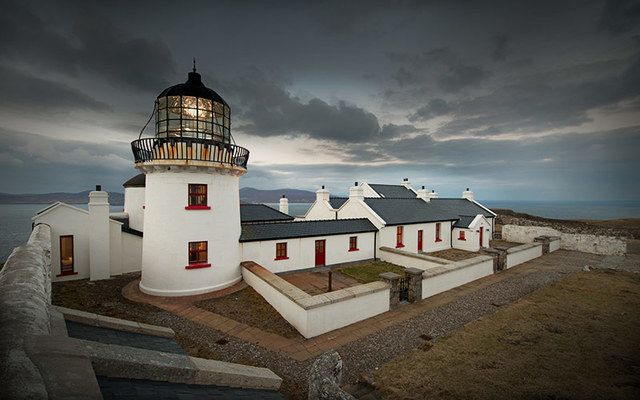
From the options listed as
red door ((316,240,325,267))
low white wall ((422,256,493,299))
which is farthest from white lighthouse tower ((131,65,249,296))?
low white wall ((422,256,493,299))

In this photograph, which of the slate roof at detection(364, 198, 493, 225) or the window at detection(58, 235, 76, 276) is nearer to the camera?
the window at detection(58, 235, 76, 276)

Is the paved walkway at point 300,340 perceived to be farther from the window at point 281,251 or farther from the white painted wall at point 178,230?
the window at point 281,251

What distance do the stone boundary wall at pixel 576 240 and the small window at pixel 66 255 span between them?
37974mm

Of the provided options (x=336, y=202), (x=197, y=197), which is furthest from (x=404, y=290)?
(x=336, y=202)

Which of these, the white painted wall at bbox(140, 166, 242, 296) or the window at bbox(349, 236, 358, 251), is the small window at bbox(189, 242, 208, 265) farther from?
the window at bbox(349, 236, 358, 251)

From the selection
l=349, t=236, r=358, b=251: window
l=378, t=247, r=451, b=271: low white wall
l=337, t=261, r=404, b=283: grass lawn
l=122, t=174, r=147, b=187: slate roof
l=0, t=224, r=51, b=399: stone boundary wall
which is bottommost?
l=337, t=261, r=404, b=283: grass lawn

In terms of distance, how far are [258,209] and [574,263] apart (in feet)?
83.0

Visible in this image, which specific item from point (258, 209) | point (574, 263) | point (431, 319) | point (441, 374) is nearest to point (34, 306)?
point (441, 374)

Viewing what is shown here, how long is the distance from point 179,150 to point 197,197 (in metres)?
2.42

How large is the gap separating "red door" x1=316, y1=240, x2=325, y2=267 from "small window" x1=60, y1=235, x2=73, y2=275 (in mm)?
14221

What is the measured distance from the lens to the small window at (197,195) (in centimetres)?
1290

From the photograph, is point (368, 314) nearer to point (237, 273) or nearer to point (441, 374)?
point (441, 374)

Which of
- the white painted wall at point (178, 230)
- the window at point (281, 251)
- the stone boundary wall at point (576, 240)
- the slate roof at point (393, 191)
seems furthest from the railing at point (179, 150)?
the stone boundary wall at point (576, 240)

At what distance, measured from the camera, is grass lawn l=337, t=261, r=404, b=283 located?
15.7m
